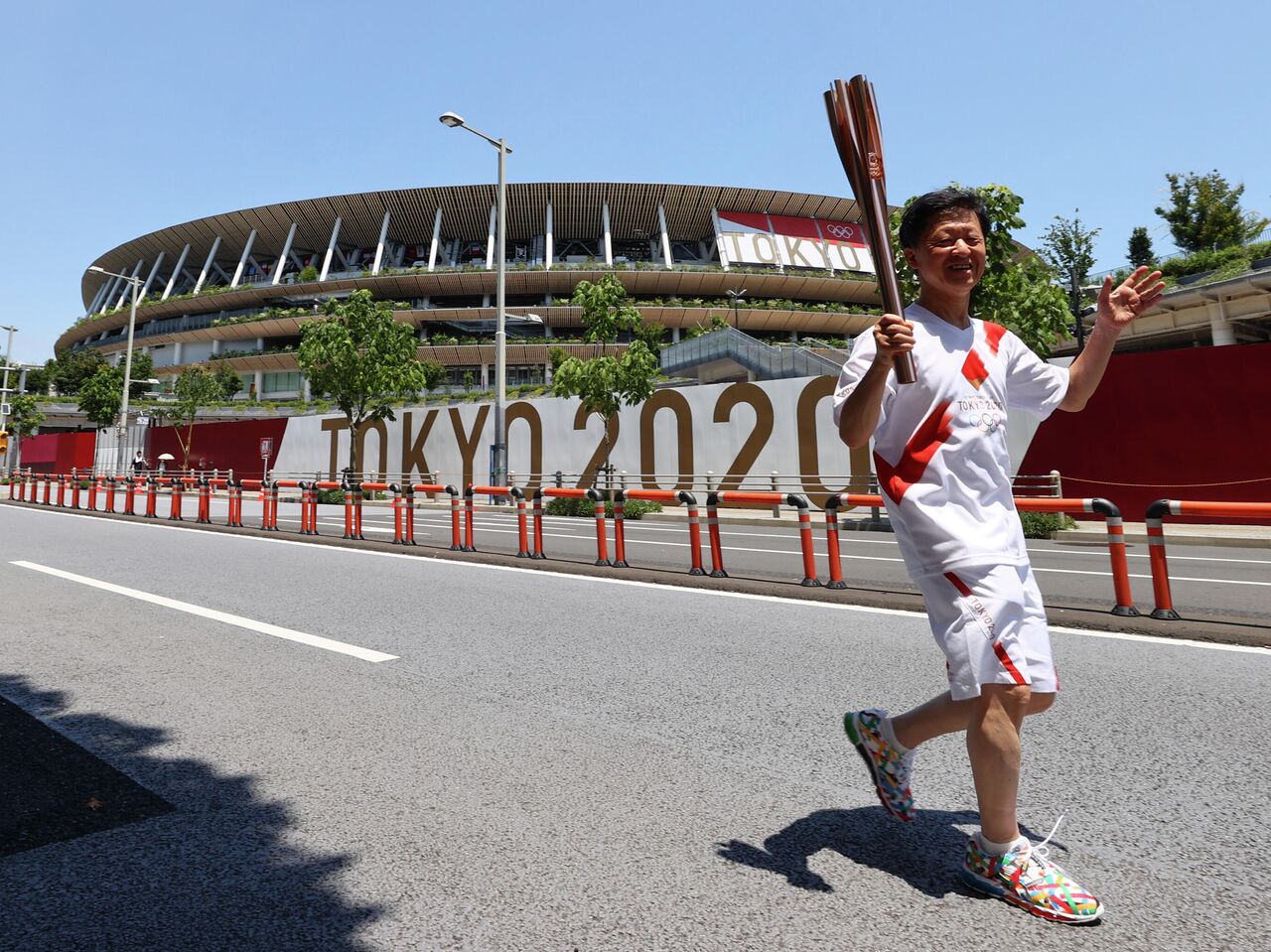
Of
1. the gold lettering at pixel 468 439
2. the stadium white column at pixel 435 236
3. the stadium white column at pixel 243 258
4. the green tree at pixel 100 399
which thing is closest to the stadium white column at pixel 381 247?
the stadium white column at pixel 435 236

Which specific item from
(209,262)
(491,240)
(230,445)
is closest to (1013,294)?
(230,445)

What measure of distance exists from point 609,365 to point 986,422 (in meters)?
22.7

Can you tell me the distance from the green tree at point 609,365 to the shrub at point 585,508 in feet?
9.84

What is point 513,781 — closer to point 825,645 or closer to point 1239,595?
point 825,645

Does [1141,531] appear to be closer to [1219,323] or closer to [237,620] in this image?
[237,620]

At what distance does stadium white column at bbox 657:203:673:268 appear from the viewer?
6501 cm

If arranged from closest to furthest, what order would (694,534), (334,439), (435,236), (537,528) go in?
(694,534) < (537,528) < (334,439) < (435,236)

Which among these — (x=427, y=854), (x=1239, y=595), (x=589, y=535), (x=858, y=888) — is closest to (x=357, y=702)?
(x=427, y=854)

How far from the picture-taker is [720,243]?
66375 mm

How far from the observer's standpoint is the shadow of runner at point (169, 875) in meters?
1.98

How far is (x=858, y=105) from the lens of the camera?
7.22 feet

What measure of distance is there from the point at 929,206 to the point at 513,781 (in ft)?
7.99

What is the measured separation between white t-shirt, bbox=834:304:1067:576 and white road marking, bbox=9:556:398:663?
3719 millimetres

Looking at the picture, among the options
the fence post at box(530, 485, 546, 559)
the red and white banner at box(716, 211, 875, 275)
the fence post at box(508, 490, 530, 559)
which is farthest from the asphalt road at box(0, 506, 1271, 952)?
the red and white banner at box(716, 211, 875, 275)
